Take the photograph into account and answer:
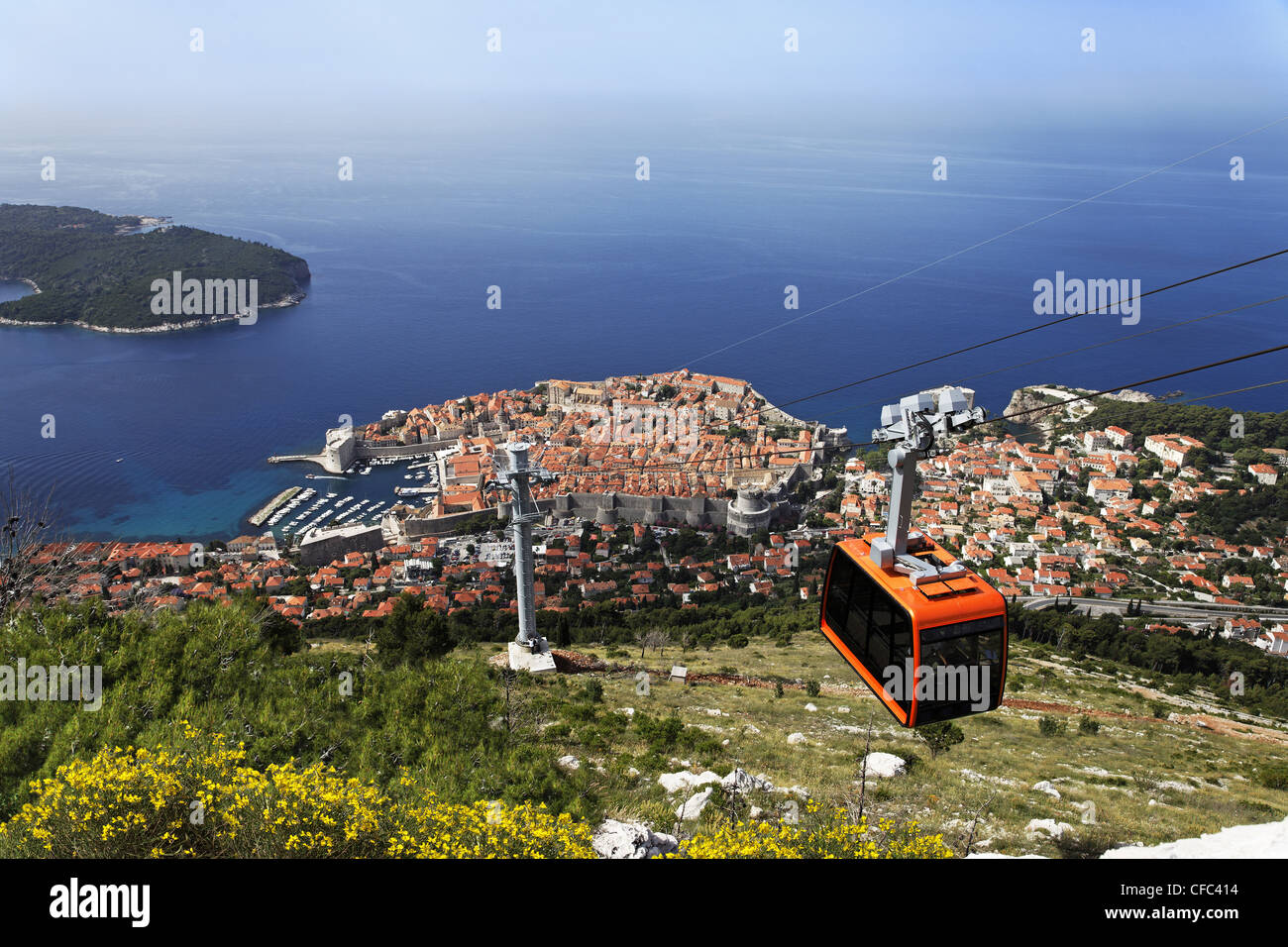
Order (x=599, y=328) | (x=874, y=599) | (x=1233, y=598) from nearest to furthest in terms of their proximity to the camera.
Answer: (x=874, y=599)
(x=1233, y=598)
(x=599, y=328)

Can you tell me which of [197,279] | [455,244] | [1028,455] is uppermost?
[455,244]

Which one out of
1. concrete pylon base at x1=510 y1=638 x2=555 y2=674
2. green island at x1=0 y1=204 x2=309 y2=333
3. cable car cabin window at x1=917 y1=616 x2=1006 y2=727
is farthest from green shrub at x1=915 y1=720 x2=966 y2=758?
green island at x1=0 y1=204 x2=309 y2=333

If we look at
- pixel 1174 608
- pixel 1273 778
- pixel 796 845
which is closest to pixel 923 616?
pixel 796 845

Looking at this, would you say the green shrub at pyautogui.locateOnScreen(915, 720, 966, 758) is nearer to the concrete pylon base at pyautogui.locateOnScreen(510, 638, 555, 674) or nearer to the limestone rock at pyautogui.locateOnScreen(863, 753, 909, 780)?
the limestone rock at pyautogui.locateOnScreen(863, 753, 909, 780)

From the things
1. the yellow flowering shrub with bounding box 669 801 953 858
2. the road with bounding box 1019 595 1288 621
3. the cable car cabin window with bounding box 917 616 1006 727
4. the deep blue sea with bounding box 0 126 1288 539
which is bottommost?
the road with bounding box 1019 595 1288 621

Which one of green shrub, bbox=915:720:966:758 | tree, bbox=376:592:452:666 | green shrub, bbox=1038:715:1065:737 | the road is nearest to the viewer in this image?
Result: green shrub, bbox=915:720:966:758
